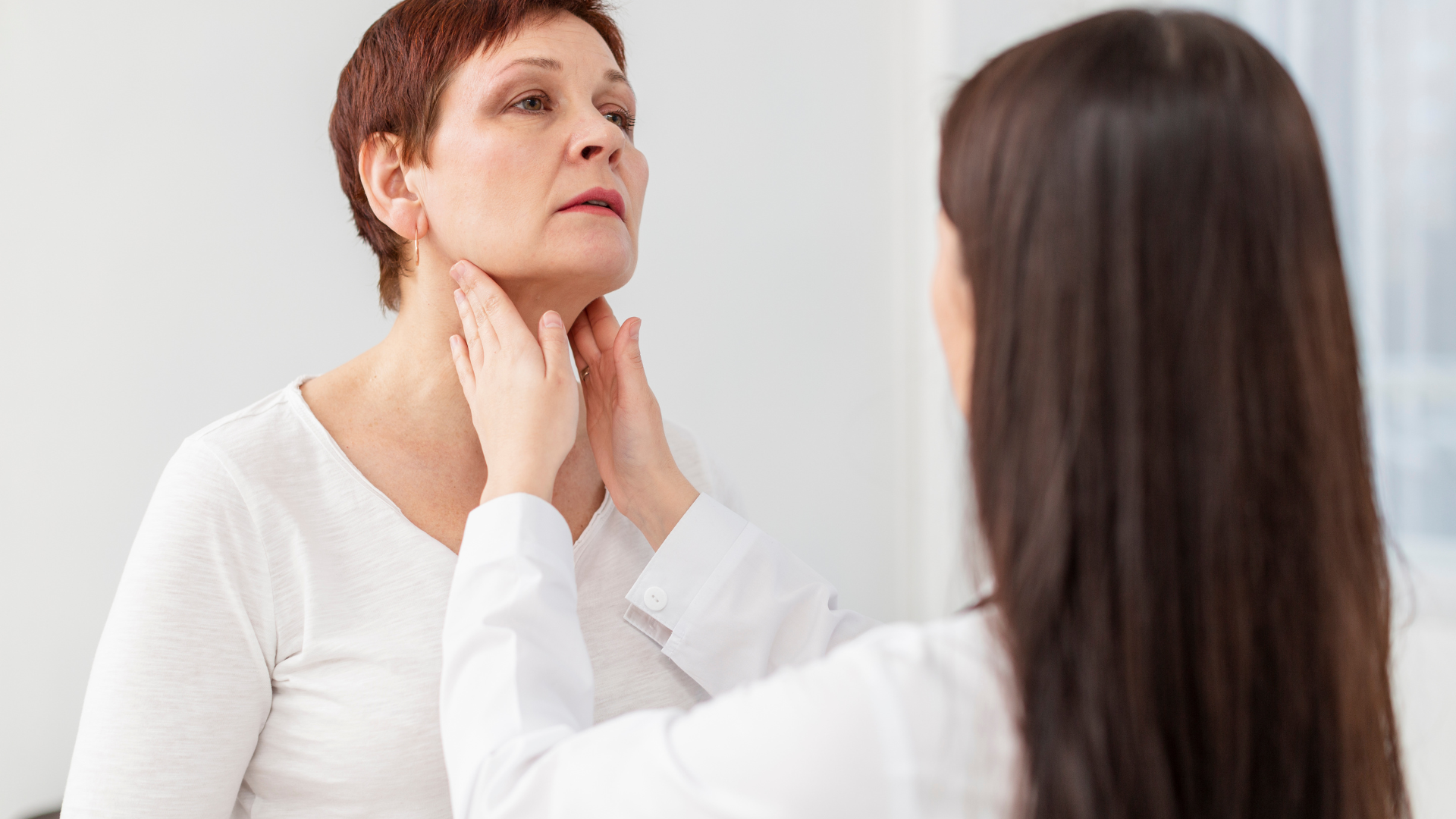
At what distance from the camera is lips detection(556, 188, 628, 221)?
1044mm

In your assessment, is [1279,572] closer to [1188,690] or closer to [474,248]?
[1188,690]

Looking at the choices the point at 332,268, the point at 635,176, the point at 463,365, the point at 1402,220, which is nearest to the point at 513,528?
the point at 463,365

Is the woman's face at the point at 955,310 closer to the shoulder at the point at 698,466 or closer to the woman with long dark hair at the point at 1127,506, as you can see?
the woman with long dark hair at the point at 1127,506

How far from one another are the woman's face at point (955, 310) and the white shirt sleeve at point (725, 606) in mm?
445

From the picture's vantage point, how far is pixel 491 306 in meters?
1.03

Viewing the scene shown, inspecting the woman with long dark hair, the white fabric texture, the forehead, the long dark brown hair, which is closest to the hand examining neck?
the white fabric texture

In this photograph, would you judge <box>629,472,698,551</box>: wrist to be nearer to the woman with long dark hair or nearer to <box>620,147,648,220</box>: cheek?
<box>620,147,648,220</box>: cheek

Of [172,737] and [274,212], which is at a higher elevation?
[274,212]

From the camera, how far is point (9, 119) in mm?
1409

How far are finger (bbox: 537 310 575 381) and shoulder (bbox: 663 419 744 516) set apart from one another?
271mm

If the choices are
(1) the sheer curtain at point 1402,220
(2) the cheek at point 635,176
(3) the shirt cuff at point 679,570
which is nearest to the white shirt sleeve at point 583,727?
(3) the shirt cuff at point 679,570

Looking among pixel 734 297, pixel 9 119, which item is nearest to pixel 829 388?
pixel 734 297

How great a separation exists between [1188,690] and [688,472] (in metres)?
0.76

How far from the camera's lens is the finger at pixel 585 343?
3.92 feet
